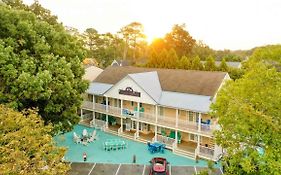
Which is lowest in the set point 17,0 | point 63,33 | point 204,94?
point 204,94

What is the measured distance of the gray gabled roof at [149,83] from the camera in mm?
28175

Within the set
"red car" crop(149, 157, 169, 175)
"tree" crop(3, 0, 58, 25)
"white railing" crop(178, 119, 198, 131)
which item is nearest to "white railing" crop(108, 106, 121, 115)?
"white railing" crop(178, 119, 198, 131)

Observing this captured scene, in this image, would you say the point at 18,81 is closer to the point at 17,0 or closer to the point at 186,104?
the point at 17,0

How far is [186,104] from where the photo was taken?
25.8 metres

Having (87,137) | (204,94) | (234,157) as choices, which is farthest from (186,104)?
(234,157)

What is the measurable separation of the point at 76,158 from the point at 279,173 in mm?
18619

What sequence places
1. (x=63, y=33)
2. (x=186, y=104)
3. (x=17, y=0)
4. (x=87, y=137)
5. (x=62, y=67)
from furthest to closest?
(x=87, y=137) → (x=186, y=104) → (x=17, y=0) → (x=63, y=33) → (x=62, y=67)

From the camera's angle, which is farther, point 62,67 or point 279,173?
point 62,67

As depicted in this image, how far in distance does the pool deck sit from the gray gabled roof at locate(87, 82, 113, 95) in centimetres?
1095

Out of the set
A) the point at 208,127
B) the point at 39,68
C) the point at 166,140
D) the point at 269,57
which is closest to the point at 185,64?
the point at 166,140

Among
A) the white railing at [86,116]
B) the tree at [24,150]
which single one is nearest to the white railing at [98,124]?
the white railing at [86,116]

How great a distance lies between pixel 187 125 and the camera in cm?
2561

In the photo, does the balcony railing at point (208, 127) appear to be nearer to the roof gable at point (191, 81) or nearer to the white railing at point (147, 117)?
the roof gable at point (191, 81)

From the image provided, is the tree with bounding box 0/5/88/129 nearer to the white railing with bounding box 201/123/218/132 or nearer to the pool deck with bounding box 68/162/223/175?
the pool deck with bounding box 68/162/223/175
